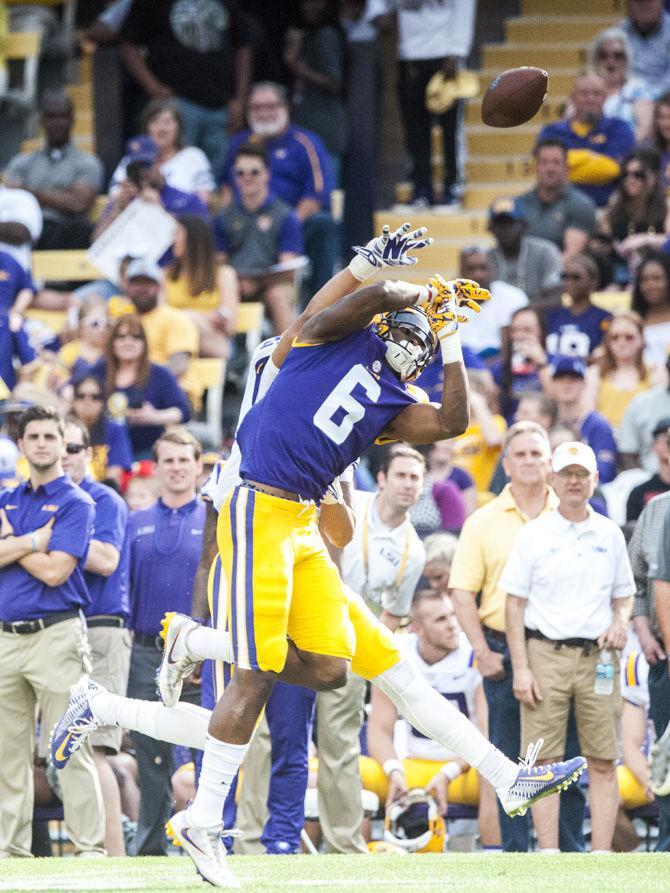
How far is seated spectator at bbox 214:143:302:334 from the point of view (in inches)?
550

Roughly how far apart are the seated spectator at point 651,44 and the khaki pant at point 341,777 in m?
7.69

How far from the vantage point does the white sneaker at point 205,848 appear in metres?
6.62

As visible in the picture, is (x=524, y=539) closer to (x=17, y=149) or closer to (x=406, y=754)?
(x=406, y=754)

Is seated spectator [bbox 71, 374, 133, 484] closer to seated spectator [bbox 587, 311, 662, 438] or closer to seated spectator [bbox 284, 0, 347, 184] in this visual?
seated spectator [bbox 587, 311, 662, 438]

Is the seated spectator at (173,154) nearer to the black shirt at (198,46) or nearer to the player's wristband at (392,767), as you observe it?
the black shirt at (198,46)

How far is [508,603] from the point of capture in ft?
29.0

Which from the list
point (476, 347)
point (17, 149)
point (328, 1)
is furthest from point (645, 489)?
point (17, 149)

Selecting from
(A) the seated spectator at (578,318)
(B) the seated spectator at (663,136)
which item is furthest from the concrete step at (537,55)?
(A) the seated spectator at (578,318)

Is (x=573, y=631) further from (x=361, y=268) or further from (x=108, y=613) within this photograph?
(x=361, y=268)

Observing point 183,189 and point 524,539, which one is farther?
point 183,189

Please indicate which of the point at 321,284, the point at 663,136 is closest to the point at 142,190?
the point at 321,284

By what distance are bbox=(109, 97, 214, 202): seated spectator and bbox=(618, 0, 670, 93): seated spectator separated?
3.55 metres

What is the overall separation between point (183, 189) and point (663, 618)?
23.1 feet

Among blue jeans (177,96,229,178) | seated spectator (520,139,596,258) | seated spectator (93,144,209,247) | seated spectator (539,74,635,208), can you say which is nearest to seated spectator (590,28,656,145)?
seated spectator (539,74,635,208)
